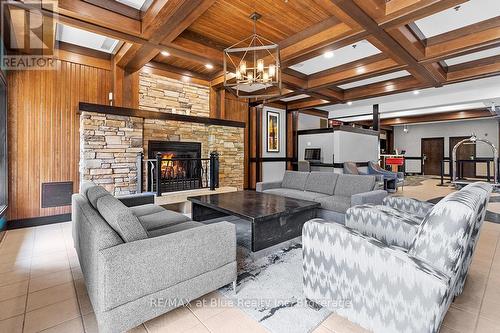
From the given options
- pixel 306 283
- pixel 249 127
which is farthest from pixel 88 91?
pixel 306 283

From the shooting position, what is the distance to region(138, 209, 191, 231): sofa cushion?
243 cm

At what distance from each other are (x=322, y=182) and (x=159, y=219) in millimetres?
2994

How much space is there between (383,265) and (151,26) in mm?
A: 3535

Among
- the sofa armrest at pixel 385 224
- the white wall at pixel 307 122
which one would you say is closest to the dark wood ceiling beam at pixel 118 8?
the sofa armrest at pixel 385 224

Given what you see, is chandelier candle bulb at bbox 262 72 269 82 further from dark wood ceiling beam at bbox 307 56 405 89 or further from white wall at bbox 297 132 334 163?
white wall at bbox 297 132 334 163

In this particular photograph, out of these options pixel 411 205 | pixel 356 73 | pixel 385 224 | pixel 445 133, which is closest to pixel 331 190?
pixel 411 205

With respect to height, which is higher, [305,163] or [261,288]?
[305,163]

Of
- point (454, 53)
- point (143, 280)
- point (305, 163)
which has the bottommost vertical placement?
point (143, 280)

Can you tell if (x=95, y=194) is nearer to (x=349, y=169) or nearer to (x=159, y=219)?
(x=159, y=219)

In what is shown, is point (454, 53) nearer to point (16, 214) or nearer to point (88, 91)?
point (88, 91)

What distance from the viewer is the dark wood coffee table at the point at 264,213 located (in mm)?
2656

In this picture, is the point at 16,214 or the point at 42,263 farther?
the point at 16,214

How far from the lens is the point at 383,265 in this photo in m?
1.41

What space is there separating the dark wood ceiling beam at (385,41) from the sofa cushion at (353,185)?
1.97 meters
